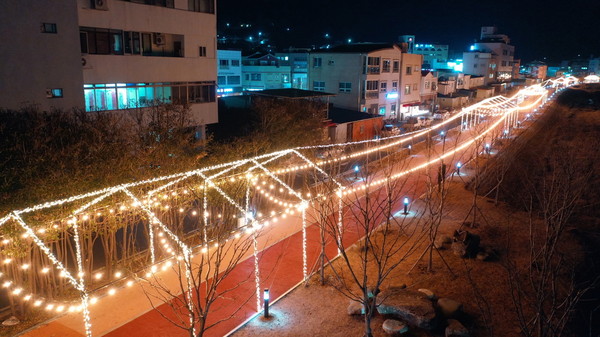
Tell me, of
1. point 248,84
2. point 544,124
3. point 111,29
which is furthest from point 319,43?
point 111,29

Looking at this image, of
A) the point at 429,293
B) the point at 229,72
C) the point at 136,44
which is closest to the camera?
the point at 429,293

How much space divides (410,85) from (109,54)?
117ft

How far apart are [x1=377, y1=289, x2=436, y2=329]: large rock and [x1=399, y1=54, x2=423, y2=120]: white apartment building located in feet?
128

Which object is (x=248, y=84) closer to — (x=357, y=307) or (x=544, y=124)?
(x=544, y=124)

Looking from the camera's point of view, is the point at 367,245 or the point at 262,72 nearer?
the point at 367,245

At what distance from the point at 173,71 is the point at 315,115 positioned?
27.3ft

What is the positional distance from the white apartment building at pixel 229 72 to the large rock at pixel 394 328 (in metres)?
41.9

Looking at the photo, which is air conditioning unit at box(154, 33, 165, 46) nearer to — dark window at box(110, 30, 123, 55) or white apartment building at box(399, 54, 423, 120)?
dark window at box(110, 30, 123, 55)

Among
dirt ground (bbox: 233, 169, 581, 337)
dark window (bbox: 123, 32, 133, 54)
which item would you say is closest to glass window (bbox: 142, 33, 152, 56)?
dark window (bbox: 123, 32, 133, 54)

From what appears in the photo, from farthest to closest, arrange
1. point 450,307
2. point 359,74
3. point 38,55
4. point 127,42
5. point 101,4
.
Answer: point 359,74 < point 127,42 < point 101,4 < point 38,55 < point 450,307

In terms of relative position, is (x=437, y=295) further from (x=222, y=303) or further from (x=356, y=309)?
(x=222, y=303)

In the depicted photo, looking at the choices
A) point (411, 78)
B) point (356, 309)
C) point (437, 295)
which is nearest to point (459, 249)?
point (437, 295)

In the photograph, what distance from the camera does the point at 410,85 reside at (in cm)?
4794

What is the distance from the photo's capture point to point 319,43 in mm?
89625
